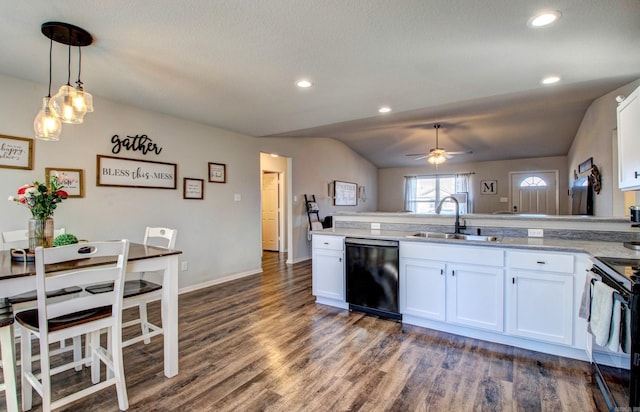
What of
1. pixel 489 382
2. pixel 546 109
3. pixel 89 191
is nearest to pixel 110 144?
pixel 89 191

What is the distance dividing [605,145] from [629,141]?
6.52ft

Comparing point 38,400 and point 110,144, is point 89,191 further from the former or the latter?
point 38,400

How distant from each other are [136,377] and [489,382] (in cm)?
235

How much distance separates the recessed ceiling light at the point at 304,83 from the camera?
9.23 ft

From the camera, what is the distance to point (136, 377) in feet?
6.96

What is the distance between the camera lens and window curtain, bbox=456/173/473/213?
8.29 meters

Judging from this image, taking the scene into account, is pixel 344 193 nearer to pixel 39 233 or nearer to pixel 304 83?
pixel 304 83

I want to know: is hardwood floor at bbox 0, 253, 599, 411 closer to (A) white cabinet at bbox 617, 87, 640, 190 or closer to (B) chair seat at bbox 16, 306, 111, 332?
(B) chair seat at bbox 16, 306, 111, 332

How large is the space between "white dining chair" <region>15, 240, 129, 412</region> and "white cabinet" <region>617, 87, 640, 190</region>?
3359 mm

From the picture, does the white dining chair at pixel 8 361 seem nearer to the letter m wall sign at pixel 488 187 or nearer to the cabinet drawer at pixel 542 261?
the cabinet drawer at pixel 542 261

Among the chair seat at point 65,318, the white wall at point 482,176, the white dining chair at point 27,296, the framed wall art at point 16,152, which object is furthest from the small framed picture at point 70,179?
the white wall at point 482,176

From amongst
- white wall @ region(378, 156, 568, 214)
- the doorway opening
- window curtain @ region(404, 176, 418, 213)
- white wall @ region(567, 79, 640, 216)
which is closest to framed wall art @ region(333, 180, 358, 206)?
the doorway opening

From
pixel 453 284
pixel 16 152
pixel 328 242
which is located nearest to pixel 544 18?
pixel 453 284

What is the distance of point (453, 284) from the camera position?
9.02ft
